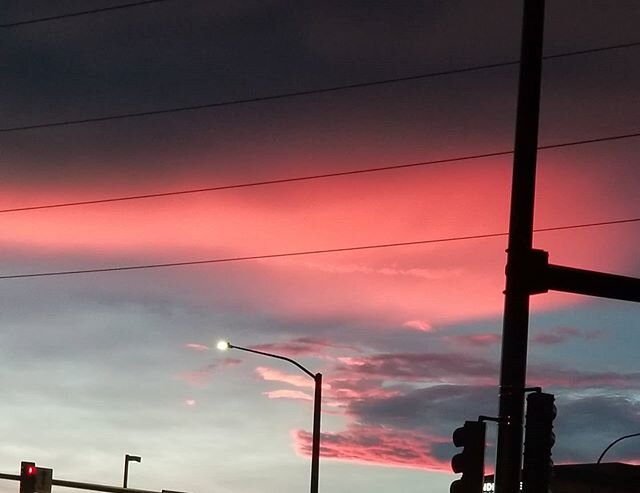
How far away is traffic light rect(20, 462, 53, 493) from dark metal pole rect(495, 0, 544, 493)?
76.9ft

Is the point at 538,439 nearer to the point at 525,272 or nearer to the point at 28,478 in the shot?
the point at 525,272

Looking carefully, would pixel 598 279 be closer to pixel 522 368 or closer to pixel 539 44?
pixel 522 368

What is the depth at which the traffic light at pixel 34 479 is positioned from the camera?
114 ft

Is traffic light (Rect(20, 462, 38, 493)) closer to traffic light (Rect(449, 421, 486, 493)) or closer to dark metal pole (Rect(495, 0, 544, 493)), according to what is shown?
traffic light (Rect(449, 421, 486, 493))

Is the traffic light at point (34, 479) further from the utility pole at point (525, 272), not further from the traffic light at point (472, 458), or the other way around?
the utility pole at point (525, 272)

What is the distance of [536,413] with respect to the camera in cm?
1431

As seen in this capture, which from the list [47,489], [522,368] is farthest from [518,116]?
[47,489]

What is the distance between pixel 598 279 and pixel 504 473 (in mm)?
2832

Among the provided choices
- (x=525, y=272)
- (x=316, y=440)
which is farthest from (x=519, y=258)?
(x=316, y=440)

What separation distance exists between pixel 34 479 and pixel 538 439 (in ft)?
78.4

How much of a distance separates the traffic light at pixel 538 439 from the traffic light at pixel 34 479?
23538 mm

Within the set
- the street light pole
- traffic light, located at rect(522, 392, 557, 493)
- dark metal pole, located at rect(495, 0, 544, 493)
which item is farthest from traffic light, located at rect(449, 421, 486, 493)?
the street light pole

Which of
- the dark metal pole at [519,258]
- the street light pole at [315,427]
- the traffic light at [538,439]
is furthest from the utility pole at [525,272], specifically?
the street light pole at [315,427]

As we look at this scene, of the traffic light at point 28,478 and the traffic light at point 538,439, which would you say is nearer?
the traffic light at point 538,439
